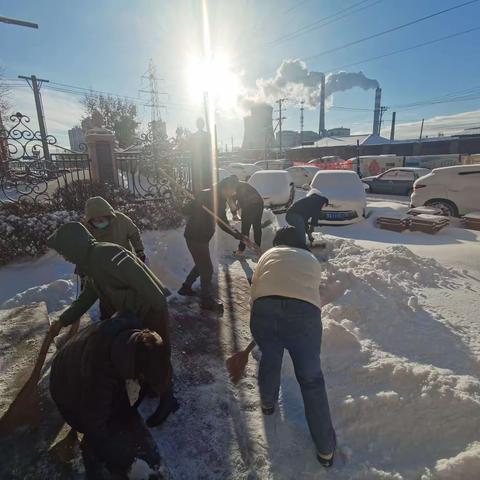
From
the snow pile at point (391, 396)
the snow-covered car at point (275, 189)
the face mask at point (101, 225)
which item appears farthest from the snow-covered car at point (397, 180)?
the face mask at point (101, 225)

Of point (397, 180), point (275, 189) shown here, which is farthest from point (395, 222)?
point (397, 180)

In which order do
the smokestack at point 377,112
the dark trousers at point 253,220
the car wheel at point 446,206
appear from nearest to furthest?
1. the dark trousers at point 253,220
2. the car wheel at point 446,206
3. the smokestack at point 377,112

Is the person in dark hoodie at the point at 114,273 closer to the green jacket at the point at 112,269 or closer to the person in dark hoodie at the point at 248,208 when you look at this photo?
the green jacket at the point at 112,269

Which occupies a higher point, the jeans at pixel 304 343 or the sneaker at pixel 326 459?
the jeans at pixel 304 343

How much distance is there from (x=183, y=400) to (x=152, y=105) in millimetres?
29138

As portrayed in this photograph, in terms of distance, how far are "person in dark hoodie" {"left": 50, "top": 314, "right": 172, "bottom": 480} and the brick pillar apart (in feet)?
27.6

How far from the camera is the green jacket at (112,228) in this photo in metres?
3.15

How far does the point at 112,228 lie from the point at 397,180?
15.9 meters

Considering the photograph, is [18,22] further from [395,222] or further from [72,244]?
[395,222]

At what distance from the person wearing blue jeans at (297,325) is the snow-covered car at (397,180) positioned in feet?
51.6

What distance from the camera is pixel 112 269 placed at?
2062mm

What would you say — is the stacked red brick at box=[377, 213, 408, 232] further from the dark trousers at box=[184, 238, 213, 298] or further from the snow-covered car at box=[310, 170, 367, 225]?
the dark trousers at box=[184, 238, 213, 298]

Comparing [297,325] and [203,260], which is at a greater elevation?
[297,325]

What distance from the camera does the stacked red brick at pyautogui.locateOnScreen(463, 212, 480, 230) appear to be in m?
7.52
